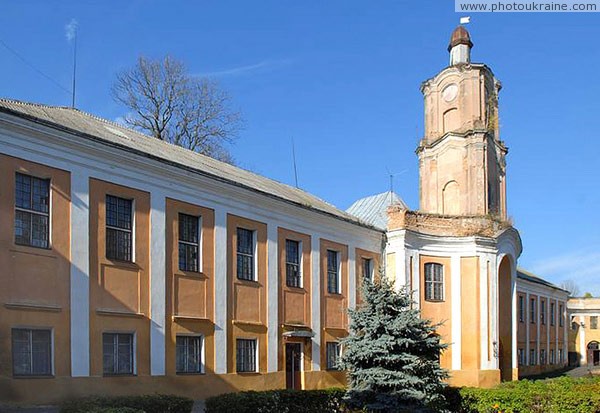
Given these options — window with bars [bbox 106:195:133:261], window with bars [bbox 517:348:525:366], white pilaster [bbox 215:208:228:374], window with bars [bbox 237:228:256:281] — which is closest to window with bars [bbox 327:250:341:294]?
window with bars [bbox 237:228:256:281]

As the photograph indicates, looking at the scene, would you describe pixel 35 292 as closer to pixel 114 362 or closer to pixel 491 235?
pixel 114 362

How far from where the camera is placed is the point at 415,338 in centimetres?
2148

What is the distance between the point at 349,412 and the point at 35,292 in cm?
1026

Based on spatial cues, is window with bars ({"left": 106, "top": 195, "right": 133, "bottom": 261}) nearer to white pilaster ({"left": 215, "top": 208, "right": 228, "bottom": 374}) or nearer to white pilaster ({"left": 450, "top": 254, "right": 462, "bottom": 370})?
white pilaster ({"left": 215, "top": 208, "right": 228, "bottom": 374})

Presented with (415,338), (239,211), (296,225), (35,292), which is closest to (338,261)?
(296,225)

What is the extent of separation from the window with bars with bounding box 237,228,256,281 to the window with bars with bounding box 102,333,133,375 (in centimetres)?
556

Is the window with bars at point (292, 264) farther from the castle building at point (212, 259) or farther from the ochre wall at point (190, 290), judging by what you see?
the ochre wall at point (190, 290)

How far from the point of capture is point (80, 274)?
60.5 feet

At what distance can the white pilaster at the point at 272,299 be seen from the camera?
83.3ft

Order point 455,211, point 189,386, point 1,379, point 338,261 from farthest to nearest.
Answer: point 455,211 < point 338,261 < point 189,386 < point 1,379

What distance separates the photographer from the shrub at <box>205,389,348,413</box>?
17703 mm

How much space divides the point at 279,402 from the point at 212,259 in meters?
5.68

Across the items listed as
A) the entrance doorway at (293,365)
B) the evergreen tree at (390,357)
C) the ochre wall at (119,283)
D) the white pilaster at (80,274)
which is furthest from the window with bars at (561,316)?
the white pilaster at (80,274)

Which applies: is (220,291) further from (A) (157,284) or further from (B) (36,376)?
(B) (36,376)
